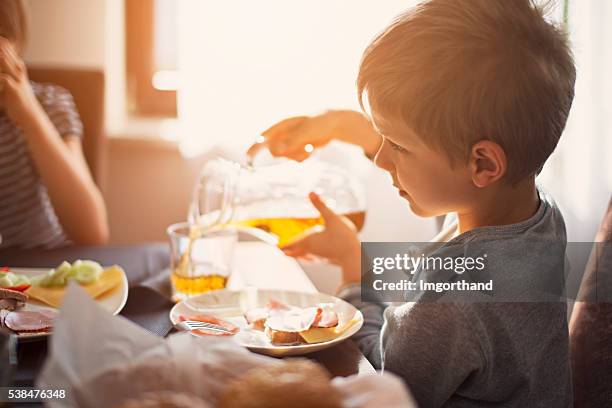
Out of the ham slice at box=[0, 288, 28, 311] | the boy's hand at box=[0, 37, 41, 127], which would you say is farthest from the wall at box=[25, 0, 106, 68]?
the ham slice at box=[0, 288, 28, 311]

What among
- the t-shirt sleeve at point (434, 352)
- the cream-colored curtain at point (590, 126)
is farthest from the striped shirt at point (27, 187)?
the cream-colored curtain at point (590, 126)

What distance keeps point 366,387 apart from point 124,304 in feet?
1.56

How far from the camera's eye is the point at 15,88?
127 centimetres

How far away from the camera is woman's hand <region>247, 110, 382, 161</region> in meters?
1.14

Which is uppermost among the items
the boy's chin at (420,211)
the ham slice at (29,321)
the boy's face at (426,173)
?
the boy's face at (426,173)

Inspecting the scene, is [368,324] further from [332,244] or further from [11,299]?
[11,299]

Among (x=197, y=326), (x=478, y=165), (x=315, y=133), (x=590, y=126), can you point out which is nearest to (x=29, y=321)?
(x=197, y=326)

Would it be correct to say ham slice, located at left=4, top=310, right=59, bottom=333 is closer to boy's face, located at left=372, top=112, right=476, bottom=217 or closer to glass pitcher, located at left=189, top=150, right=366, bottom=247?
glass pitcher, located at left=189, top=150, right=366, bottom=247

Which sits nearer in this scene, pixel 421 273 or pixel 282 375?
pixel 282 375

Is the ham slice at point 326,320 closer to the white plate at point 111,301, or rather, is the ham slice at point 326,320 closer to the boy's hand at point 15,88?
the white plate at point 111,301

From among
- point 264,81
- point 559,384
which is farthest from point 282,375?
point 264,81

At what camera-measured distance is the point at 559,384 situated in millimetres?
751

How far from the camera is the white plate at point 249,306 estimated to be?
29.0 inches

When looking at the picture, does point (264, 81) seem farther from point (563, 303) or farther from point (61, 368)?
point (61, 368)
